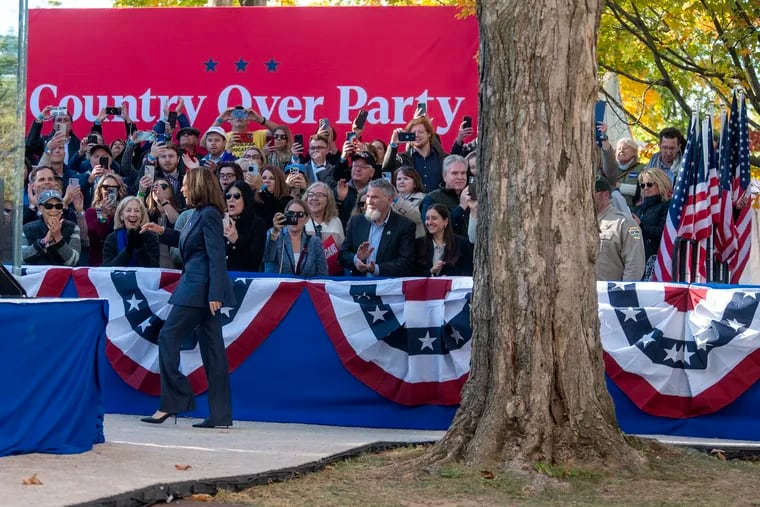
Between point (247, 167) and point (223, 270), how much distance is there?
366cm

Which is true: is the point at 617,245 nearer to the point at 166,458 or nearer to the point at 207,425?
the point at 207,425

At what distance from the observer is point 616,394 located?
11.5 m

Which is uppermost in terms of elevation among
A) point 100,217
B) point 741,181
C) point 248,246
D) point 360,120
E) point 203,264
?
point 360,120

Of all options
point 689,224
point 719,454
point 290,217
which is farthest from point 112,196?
point 719,454

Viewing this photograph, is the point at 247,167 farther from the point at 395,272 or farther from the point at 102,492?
the point at 102,492

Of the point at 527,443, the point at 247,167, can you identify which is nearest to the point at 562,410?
the point at 527,443

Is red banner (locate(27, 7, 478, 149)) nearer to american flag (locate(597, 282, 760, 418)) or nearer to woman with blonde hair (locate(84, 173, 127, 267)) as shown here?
woman with blonde hair (locate(84, 173, 127, 267))

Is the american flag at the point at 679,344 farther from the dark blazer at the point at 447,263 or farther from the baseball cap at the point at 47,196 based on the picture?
the baseball cap at the point at 47,196

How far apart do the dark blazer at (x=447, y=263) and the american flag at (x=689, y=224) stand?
6.07 ft

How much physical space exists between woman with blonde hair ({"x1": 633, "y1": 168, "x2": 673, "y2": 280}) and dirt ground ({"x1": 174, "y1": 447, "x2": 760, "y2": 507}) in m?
4.67

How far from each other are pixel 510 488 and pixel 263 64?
35.8 feet

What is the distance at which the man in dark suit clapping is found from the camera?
41.3 ft

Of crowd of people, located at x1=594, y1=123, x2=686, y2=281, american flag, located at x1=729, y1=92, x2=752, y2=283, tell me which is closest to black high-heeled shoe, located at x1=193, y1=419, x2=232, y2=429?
crowd of people, located at x1=594, y1=123, x2=686, y2=281

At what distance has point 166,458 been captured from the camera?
9.20m
